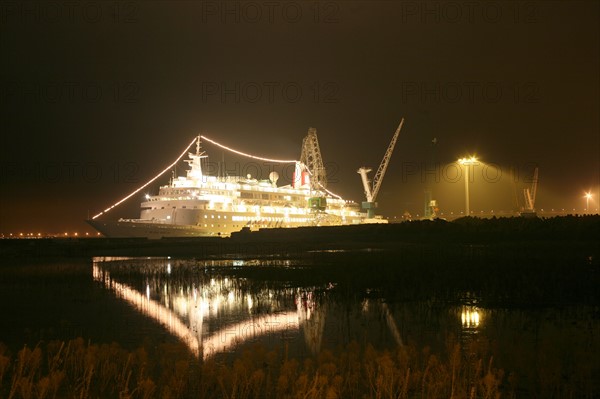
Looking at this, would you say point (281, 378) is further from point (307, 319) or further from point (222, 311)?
point (222, 311)

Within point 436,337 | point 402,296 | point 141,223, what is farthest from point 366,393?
point 141,223

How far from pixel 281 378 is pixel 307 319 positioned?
614 cm

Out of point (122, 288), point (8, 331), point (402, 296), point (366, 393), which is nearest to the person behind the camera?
point (366, 393)

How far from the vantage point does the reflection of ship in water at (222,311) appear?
11.8 meters

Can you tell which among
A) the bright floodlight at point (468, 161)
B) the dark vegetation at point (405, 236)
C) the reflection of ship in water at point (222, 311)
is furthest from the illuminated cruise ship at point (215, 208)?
the reflection of ship in water at point (222, 311)

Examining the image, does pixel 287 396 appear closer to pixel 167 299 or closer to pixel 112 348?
pixel 112 348

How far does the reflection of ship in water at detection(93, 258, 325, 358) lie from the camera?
1182cm

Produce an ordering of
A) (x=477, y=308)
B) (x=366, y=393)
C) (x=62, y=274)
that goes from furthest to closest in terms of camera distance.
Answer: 1. (x=62, y=274)
2. (x=477, y=308)
3. (x=366, y=393)

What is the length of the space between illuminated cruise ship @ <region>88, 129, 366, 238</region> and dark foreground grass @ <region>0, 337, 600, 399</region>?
216 feet

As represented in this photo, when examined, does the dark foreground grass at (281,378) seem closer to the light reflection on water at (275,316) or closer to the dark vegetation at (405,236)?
the light reflection on water at (275,316)

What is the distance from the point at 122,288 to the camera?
819 inches

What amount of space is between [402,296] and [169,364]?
9.22 m

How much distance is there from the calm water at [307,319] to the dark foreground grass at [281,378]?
1.42ft

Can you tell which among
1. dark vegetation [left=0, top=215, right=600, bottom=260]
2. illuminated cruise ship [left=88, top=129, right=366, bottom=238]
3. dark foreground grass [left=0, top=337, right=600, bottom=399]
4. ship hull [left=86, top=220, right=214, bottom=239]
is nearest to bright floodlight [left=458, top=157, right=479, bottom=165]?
illuminated cruise ship [left=88, top=129, right=366, bottom=238]
